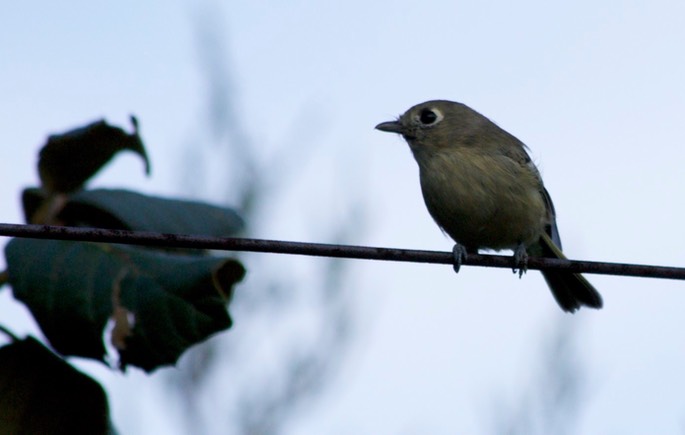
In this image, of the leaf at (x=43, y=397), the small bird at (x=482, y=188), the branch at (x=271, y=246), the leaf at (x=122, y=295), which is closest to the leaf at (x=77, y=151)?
the leaf at (x=122, y=295)

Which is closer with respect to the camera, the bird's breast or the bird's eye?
the bird's breast

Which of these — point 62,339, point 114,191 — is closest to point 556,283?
point 114,191

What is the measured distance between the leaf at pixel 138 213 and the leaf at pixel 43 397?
1.88 ft

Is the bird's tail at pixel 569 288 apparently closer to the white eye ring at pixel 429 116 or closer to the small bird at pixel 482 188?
the small bird at pixel 482 188

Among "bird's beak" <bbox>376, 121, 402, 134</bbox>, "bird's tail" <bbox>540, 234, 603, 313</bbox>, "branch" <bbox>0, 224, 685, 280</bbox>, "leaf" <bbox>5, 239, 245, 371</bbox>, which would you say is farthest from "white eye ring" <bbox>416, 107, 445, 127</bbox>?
"branch" <bbox>0, 224, 685, 280</bbox>

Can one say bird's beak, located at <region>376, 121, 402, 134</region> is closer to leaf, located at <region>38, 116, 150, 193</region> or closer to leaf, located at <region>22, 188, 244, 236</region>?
leaf, located at <region>22, 188, 244, 236</region>

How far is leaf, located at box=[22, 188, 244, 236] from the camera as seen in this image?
318 centimetres

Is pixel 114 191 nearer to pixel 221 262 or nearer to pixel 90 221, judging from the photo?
pixel 90 221

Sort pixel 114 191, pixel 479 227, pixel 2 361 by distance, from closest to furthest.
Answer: pixel 2 361
pixel 114 191
pixel 479 227

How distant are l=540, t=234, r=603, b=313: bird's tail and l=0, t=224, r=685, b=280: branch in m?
2.58

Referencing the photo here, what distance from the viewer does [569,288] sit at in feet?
16.8

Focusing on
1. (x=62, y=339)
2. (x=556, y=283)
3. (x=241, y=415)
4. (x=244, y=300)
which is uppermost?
(x=62, y=339)

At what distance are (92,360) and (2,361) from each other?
264mm

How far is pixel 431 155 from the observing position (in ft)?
15.3
